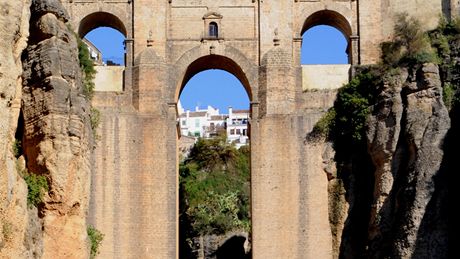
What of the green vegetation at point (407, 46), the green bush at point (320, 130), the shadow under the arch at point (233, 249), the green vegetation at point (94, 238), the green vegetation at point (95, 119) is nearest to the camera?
the green vegetation at point (94, 238)

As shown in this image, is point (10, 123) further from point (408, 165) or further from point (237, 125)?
point (237, 125)

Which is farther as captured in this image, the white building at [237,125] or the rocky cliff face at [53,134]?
the white building at [237,125]

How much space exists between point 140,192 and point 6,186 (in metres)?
17.2

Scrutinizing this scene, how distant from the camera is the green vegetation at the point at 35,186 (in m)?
24.2

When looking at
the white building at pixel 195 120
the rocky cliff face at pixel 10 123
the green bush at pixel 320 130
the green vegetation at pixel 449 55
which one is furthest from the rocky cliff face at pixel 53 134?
the white building at pixel 195 120

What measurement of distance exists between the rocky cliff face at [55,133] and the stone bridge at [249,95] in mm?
7640

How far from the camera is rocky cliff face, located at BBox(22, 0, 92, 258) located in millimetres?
24828

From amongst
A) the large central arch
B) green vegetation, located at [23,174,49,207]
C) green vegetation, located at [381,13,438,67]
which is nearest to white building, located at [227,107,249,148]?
the large central arch

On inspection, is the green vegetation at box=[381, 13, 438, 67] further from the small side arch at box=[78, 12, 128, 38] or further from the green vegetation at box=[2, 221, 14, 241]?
the green vegetation at box=[2, 221, 14, 241]

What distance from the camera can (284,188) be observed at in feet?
112

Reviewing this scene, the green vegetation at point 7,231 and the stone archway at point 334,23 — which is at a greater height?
the stone archway at point 334,23

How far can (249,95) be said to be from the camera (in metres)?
35.9

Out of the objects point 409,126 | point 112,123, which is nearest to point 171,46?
point 112,123

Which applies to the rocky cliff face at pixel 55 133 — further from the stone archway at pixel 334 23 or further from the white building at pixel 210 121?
the white building at pixel 210 121
